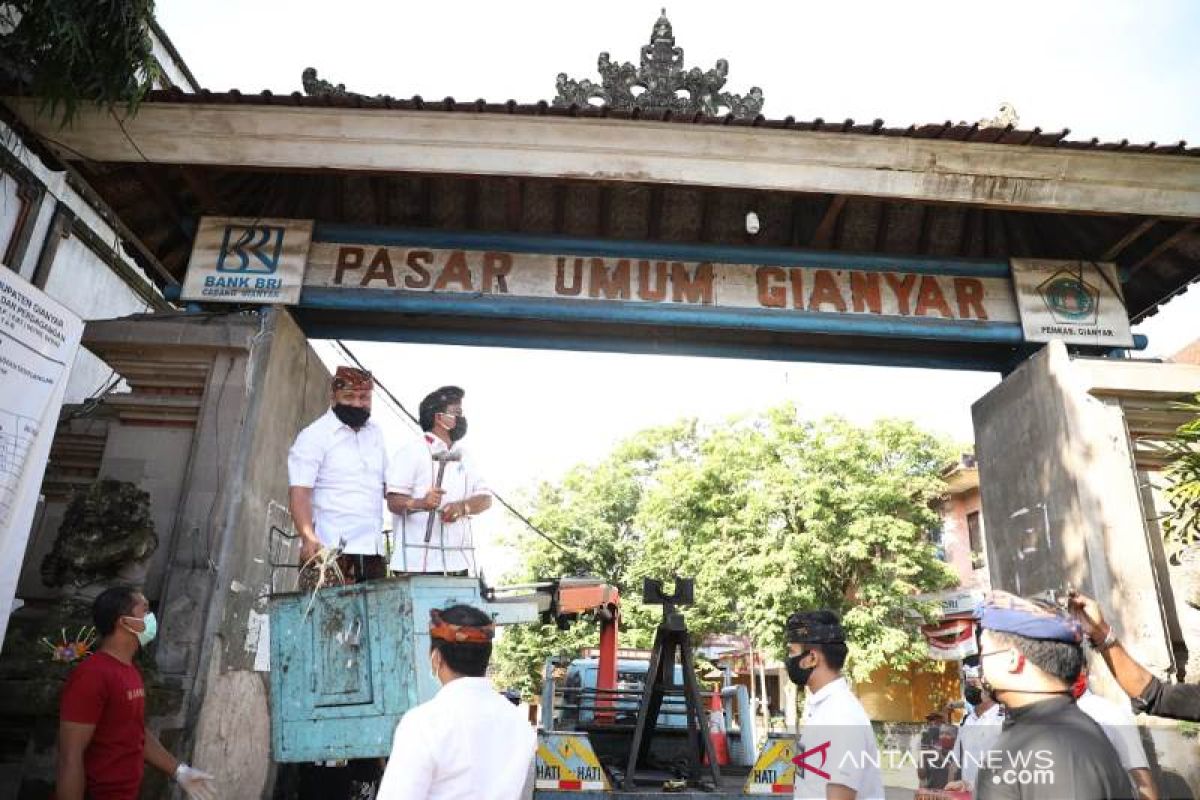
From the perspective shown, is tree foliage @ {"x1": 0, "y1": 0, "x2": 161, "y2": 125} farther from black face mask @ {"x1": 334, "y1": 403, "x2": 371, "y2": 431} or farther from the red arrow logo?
the red arrow logo

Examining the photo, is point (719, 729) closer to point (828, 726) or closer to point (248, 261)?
point (828, 726)

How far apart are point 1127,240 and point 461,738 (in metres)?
7.16

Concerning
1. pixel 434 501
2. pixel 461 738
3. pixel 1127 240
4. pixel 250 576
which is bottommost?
pixel 461 738

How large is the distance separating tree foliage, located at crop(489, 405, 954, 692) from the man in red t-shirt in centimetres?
1753

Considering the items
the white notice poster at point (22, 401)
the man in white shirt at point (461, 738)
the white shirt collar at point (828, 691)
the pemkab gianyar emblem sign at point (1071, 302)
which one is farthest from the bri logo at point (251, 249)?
the pemkab gianyar emblem sign at point (1071, 302)

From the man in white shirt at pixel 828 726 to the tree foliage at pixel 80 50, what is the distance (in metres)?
5.71

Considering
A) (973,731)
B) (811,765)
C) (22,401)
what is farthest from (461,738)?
(973,731)

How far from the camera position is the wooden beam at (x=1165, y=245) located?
669cm

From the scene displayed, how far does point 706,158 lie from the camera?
6.23 m

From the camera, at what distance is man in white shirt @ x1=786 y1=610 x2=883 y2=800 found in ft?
9.93

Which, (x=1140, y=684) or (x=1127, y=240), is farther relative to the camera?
(x=1127, y=240)

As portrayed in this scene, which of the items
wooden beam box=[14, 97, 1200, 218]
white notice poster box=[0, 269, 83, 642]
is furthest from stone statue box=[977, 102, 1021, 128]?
white notice poster box=[0, 269, 83, 642]

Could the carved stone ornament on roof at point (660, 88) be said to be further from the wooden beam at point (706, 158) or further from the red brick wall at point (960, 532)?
the red brick wall at point (960, 532)

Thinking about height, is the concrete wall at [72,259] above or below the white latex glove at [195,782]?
above
